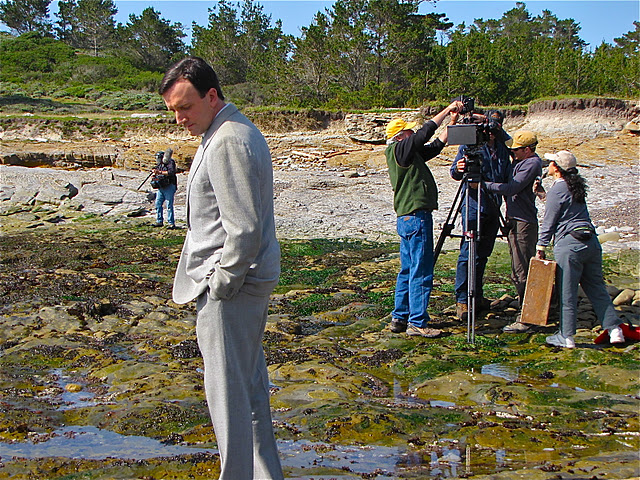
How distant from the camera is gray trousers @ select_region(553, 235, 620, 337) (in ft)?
17.7

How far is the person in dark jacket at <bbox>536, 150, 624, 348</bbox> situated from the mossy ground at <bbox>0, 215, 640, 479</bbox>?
29 cm

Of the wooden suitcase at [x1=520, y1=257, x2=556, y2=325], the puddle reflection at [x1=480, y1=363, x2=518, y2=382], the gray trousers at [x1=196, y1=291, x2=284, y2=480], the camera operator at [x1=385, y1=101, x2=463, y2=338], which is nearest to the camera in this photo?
the gray trousers at [x1=196, y1=291, x2=284, y2=480]

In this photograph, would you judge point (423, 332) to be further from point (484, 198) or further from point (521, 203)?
point (521, 203)

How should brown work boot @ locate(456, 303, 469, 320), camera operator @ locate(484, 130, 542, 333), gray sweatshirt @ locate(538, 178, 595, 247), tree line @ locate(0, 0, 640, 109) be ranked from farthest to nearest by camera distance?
tree line @ locate(0, 0, 640, 109) < brown work boot @ locate(456, 303, 469, 320) < camera operator @ locate(484, 130, 542, 333) < gray sweatshirt @ locate(538, 178, 595, 247)

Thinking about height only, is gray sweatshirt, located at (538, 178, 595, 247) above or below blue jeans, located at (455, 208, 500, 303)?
above

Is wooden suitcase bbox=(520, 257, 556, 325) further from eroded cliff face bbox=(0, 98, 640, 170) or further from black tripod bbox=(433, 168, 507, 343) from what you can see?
eroded cliff face bbox=(0, 98, 640, 170)

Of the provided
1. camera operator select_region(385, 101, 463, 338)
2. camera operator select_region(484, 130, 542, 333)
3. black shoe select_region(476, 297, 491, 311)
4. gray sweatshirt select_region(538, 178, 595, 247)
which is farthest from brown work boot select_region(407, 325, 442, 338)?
gray sweatshirt select_region(538, 178, 595, 247)

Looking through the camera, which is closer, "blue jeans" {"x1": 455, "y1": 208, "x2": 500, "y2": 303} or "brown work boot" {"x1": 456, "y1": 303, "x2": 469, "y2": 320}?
"blue jeans" {"x1": 455, "y1": 208, "x2": 500, "y2": 303}

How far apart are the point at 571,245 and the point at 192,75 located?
3773 millimetres

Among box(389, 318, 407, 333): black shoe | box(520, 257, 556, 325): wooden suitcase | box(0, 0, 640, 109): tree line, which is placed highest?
box(0, 0, 640, 109): tree line

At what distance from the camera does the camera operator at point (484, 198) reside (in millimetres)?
5992

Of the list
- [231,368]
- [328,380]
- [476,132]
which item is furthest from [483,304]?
[231,368]

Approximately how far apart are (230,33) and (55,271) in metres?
45.2

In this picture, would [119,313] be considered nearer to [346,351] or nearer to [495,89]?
[346,351]
